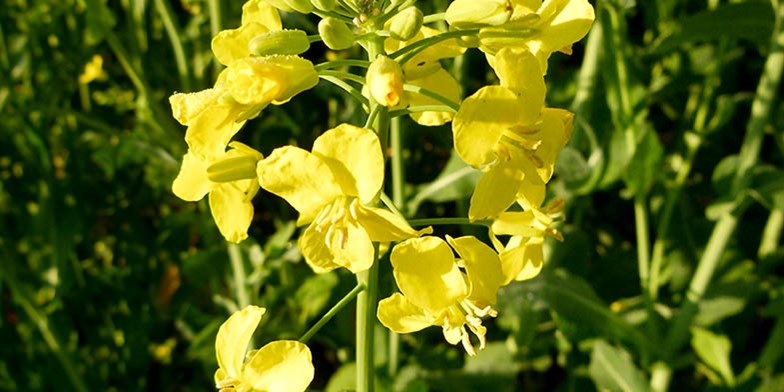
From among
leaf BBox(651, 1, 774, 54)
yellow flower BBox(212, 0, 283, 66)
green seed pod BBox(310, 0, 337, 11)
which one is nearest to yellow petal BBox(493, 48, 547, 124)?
green seed pod BBox(310, 0, 337, 11)

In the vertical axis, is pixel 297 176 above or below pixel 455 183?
above

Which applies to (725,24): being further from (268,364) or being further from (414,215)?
(268,364)

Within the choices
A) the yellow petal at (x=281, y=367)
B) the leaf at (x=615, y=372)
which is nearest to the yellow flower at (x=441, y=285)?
the yellow petal at (x=281, y=367)

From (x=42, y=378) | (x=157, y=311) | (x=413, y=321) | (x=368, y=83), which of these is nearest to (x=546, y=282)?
(x=413, y=321)

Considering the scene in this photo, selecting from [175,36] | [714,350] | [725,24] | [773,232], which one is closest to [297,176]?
[175,36]

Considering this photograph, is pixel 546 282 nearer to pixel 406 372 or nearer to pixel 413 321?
pixel 406 372

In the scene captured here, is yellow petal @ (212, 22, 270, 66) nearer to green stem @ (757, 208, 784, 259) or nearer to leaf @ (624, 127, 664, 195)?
leaf @ (624, 127, 664, 195)
